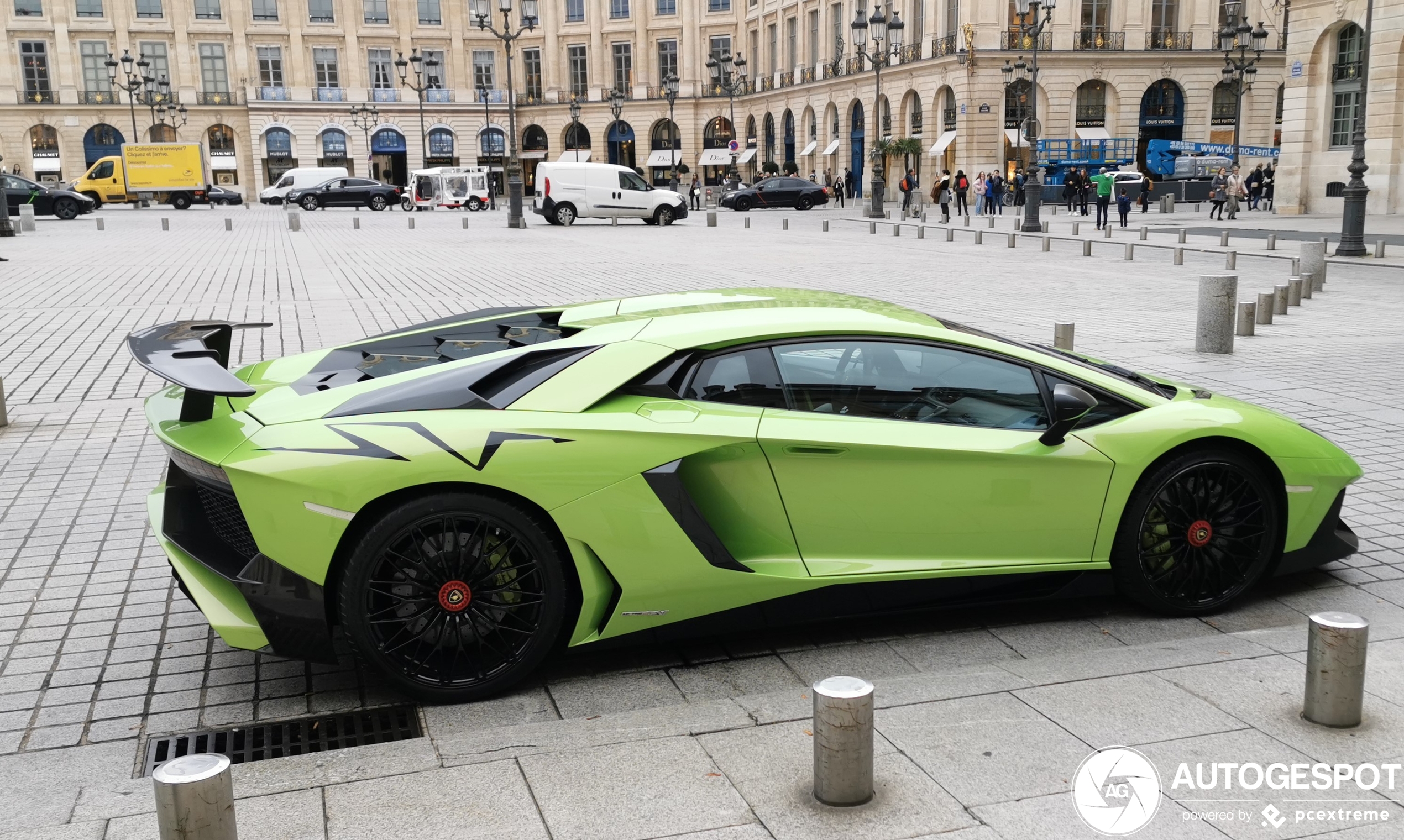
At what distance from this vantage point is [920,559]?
175 inches

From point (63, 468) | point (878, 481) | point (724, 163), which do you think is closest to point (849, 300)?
point (878, 481)

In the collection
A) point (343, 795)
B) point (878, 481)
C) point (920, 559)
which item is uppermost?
point (878, 481)

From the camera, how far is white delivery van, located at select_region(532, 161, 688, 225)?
38156 millimetres

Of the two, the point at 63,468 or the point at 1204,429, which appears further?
the point at 63,468

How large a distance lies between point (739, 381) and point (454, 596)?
1.18 metres

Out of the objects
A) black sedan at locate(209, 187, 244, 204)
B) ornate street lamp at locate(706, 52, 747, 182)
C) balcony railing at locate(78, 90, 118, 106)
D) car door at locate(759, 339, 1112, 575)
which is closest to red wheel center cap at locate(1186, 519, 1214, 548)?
car door at locate(759, 339, 1112, 575)

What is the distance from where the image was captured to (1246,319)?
12.9 meters

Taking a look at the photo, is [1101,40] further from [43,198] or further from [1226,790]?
[1226,790]

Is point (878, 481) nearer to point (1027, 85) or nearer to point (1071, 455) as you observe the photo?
point (1071, 455)

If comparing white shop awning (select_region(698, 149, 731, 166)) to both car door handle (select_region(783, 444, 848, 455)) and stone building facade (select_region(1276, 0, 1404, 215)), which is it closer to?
stone building facade (select_region(1276, 0, 1404, 215))


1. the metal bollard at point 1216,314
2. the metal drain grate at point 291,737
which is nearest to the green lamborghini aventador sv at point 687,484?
the metal drain grate at point 291,737

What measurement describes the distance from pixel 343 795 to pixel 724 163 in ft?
260

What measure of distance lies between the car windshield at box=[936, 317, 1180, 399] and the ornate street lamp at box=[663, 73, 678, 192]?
48831 mm

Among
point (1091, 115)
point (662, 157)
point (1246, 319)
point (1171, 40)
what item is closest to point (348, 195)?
point (662, 157)
